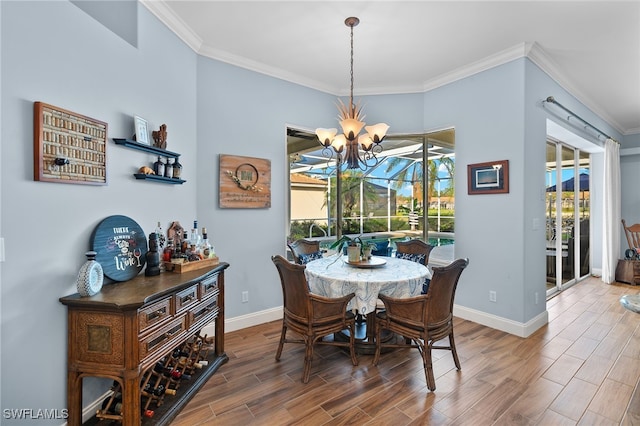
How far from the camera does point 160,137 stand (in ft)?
7.91

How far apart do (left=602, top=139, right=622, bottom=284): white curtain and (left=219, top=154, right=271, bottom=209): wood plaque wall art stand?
5816 millimetres

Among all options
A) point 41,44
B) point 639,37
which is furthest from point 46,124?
point 639,37

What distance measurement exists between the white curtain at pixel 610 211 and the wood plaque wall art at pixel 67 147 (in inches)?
280

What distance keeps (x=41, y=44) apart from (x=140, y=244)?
1294 mm

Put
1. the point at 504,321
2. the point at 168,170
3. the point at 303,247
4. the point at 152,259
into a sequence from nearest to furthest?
the point at 152,259 → the point at 168,170 → the point at 504,321 → the point at 303,247

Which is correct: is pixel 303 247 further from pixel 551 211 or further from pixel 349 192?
pixel 551 211

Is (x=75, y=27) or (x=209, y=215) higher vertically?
(x=75, y=27)

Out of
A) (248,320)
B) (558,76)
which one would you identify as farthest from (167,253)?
(558,76)

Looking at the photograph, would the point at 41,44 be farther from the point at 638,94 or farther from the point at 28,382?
the point at 638,94

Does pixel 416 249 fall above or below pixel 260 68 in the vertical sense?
below

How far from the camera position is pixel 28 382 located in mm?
1556

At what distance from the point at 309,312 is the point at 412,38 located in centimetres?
273

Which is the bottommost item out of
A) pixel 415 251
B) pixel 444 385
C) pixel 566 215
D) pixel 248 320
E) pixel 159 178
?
pixel 444 385

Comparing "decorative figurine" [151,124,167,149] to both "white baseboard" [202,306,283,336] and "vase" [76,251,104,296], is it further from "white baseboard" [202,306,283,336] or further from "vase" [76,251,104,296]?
"white baseboard" [202,306,283,336]
